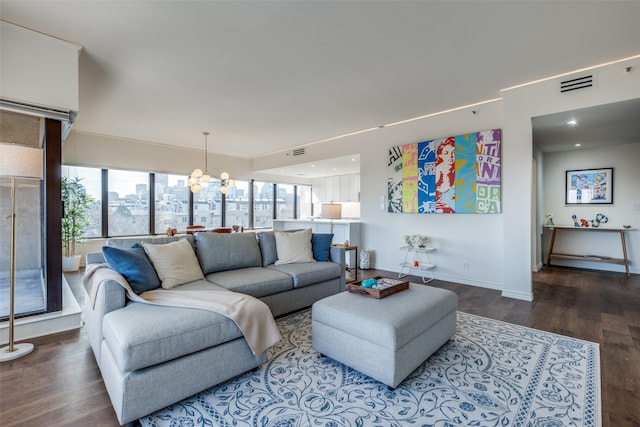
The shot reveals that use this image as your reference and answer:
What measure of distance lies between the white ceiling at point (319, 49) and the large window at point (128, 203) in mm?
2098

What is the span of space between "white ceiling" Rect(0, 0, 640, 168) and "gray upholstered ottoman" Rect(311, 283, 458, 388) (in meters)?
2.24

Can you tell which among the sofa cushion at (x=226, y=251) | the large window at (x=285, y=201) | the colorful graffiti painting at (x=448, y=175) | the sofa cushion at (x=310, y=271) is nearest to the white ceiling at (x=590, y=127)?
the colorful graffiti painting at (x=448, y=175)

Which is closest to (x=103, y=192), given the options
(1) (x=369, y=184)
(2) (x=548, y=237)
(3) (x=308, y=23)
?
(1) (x=369, y=184)

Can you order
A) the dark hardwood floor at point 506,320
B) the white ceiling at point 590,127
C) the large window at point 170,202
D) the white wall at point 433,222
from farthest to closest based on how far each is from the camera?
the large window at point 170,202, the white wall at point 433,222, the white ceiling at point 590,127, the dark hardwood floor at point 506,320

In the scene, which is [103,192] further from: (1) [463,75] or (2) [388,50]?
(1) [463,75]

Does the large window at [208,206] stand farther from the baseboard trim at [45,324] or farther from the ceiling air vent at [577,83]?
the ceiling air vent at [577,83]

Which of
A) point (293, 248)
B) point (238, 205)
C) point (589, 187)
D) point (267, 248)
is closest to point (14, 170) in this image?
point (267, 248)

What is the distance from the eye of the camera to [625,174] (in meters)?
5.23

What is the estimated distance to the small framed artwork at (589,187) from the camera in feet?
17.6

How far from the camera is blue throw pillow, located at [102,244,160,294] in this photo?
2.27 m

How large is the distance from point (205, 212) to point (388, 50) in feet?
20.4

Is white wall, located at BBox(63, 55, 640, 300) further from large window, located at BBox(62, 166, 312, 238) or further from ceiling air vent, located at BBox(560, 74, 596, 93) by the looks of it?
large window, located at BBox(62, 166, 312, 238)

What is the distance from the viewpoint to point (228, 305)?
2049 mm

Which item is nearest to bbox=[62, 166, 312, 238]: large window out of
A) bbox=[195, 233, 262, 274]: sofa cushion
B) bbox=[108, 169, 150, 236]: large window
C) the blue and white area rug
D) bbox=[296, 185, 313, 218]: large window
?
bbox=[108, 169, 150, 236]: large window
